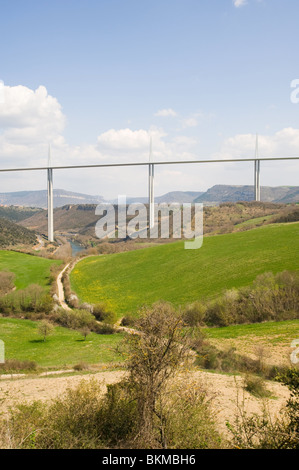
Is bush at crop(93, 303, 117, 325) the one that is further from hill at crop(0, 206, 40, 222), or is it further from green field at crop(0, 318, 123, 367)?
hill at crop(0, 206, 40, 222)

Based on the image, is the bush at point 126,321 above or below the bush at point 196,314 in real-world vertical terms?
below

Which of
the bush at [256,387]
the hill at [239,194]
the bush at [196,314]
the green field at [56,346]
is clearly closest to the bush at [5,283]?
the green field at [56,346]

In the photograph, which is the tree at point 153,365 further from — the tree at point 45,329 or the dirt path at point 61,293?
the dirt path at point 61,293

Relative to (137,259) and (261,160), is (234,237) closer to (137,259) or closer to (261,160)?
(137,259)

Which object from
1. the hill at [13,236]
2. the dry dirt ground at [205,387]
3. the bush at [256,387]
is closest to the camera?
the dry dirt ground at [205,387]

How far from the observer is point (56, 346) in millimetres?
15859

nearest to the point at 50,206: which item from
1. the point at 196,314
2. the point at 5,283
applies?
the point at 5,283

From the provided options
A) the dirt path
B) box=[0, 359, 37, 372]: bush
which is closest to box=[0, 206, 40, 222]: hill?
the dirt path

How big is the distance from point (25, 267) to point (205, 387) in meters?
30.2

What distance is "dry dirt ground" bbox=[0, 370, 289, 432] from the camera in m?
7.31

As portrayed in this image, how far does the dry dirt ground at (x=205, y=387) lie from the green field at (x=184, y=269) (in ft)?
36.3

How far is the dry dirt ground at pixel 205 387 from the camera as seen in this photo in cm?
731

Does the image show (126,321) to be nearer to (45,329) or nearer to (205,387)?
(45,329)

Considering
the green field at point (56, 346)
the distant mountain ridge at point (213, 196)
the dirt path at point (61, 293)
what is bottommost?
the dirt path at point (61, 293)
